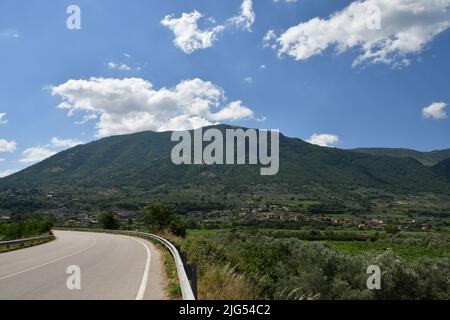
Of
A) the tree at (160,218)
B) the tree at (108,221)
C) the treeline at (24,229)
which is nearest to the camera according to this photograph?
the treeline at (24,229)

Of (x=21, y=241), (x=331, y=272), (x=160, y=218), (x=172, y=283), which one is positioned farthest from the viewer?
(x=160, y=218)

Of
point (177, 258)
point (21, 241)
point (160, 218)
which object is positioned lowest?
point (160, 218)

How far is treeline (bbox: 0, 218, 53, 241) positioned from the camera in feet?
146

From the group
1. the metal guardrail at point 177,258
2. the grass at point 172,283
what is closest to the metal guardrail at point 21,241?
the metal guardrail at point 177,258

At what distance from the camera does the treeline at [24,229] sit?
44.6 meters

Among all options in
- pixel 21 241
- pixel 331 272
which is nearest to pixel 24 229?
pixel 21 241

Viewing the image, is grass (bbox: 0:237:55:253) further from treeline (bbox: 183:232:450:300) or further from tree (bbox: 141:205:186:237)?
tree (bbox: 141:205:186:237)

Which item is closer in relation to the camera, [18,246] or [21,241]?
[21,241]

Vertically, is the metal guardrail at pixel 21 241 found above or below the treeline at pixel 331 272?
above

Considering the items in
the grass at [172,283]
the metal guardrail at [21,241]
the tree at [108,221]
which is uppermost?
the grass at [172,283]

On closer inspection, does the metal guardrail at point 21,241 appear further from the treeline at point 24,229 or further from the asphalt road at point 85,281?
the asphalt road at point 85,281

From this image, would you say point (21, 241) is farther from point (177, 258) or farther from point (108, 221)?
point (108, 221)

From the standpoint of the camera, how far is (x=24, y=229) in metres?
48.5
